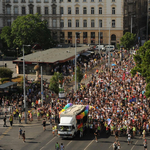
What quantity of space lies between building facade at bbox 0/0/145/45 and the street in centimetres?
6432

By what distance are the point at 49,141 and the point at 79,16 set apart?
229ft

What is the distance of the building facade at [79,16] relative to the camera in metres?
103

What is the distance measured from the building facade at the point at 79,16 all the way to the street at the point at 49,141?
211ft

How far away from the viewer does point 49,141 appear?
127 ft

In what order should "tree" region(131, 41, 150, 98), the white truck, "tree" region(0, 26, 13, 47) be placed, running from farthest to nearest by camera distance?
"tree" region(0, 26, 13, 47)
"tree" region(131, 41, 150, 98)
the white truck

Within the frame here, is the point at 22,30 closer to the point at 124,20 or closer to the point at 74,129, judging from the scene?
the point at 124,20

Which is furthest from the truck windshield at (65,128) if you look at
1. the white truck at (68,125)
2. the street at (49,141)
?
the street at (49,141)

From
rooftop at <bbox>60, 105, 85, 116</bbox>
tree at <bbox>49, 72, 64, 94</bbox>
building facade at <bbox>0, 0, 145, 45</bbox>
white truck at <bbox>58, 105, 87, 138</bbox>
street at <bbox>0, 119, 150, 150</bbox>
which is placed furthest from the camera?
building facade at <bbox>0, 0, 145, 45</bbox>

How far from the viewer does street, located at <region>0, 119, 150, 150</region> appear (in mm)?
36906

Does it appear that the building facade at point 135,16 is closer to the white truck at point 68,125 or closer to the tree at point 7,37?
the tree at point 7,37

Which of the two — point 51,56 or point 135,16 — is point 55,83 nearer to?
point 51,56

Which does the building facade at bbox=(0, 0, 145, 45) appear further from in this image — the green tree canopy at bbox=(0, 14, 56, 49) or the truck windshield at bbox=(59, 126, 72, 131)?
the truck windshield at bbox=(59, 126, 72, 131)

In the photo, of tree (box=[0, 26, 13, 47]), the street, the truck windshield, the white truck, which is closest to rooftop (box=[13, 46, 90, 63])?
tree (box=[0, 26, 13, 47])

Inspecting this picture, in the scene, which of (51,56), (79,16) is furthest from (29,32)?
(79,16)
